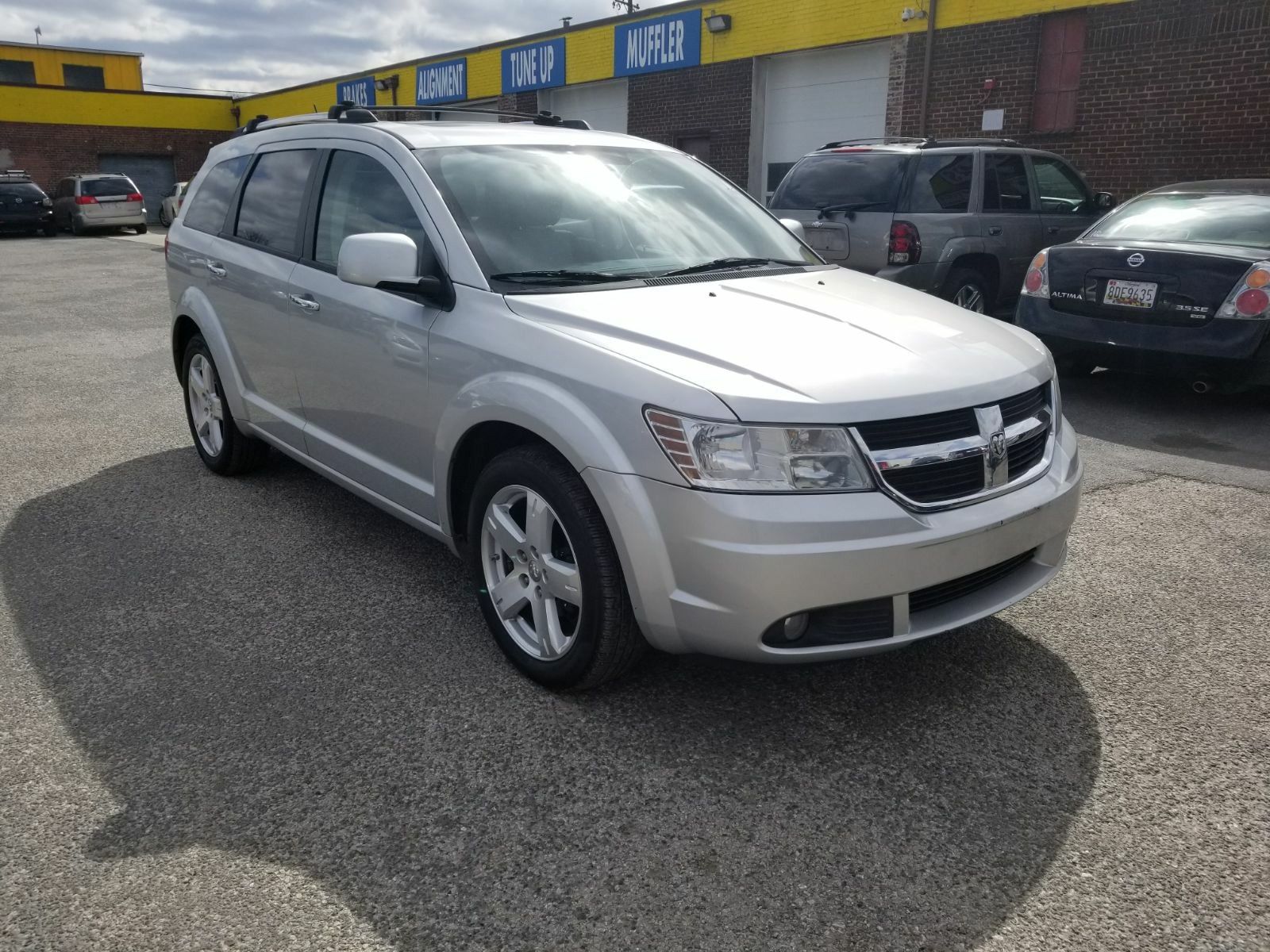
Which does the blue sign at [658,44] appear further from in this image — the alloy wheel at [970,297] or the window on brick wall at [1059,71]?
the alloy wheel at [970,297]

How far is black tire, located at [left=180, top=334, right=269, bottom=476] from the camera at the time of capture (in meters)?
5.22

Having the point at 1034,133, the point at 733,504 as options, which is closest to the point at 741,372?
the point at 733,504

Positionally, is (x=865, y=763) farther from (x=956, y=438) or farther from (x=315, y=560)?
(x=315, y=560)

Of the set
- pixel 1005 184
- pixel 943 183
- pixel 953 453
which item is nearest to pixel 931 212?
pixel 943 183

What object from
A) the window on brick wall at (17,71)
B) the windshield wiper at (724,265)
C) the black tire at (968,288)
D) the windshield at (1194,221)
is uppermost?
the window on brick wall at (17,71)

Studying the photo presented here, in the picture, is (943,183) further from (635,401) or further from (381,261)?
(635,401)

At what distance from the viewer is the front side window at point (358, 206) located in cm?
373

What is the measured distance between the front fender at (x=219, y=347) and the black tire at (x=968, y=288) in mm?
5758

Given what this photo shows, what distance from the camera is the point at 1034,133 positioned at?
49.5 feet

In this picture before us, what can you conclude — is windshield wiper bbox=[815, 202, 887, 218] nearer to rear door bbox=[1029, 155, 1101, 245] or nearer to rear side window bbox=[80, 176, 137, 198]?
rear door bbox=[1029, 155, 1101, 245]

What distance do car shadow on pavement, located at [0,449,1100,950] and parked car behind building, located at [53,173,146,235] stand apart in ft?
86.8

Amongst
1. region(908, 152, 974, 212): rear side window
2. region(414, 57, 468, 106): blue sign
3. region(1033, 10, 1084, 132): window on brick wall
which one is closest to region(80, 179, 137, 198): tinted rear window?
region(414, 57, 468, 106): blue sign

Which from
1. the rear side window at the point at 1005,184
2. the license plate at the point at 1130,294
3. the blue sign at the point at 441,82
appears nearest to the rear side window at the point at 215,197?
the license plate at the point at 1130,294

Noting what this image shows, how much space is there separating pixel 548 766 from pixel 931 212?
6.99 metres
